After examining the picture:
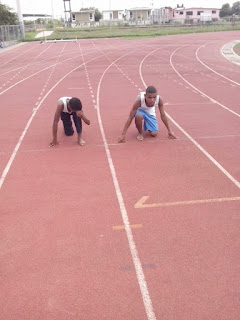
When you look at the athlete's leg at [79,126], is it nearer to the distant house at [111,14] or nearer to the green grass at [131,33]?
the green grass at [131,33]

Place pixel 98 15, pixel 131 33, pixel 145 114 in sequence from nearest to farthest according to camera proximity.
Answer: pixel 145 114 < pixel 131 33 < pixel 98 15

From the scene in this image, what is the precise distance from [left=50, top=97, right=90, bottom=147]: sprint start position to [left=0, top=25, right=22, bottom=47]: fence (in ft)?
103

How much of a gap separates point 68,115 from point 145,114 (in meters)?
1.67

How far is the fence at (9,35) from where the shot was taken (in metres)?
35.5

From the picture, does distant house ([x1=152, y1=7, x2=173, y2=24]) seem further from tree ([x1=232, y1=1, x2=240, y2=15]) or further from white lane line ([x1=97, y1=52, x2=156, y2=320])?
white lane line ([x1=97, y1=52, x2=156, y2=320])

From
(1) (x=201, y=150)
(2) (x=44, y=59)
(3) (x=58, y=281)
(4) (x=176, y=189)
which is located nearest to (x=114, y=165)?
(4) (x=176, y=189)

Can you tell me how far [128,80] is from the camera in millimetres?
15531

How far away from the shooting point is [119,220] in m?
4.54

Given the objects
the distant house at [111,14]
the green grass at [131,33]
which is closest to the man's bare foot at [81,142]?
the green grass at [131,33]

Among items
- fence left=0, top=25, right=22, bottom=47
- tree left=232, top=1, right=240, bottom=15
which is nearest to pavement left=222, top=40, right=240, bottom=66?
fence left=0, top=25, right=22, bottom=47

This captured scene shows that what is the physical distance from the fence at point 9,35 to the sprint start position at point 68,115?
103 ft

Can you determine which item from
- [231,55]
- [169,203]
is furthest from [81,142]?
[231,55]

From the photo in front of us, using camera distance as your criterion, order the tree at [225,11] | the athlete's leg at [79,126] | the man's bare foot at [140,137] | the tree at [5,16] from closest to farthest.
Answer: the athlete's leg at [79,126] → the man's bare foot at [140,137] → the tree at [5,16] → the tree at [225,11]

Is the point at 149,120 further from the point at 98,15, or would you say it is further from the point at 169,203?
the point at 98,15
